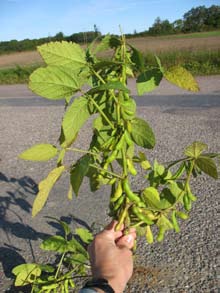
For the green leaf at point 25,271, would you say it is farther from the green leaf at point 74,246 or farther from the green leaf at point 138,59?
the green leaf at point 138,59

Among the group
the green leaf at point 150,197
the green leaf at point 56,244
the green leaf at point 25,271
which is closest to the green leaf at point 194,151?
the green leaf at point 150,197

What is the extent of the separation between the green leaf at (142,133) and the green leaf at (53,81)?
0.18m

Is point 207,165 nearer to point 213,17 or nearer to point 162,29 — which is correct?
point 162,29

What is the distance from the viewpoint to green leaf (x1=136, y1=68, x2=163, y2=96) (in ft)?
2.77

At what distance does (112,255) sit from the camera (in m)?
1.11

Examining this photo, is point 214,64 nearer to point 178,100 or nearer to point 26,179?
point 178,100

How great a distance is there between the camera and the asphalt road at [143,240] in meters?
2.14

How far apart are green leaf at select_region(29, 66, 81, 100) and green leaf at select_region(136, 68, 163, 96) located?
0.15m

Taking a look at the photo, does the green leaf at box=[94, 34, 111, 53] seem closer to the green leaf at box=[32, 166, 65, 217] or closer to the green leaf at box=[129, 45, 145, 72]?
the green leaf at box=[129, 45, 145, 72]

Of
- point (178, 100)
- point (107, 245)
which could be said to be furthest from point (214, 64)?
point (107, 245)

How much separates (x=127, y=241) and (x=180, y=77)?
1.70ft

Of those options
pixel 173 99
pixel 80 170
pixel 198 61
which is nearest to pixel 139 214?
pixel 80 170

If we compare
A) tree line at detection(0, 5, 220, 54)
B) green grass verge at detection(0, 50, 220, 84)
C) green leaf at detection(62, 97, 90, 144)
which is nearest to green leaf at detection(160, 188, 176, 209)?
green leaf at detection(62, 97, 90, 144)

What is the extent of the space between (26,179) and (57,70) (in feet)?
10.3
